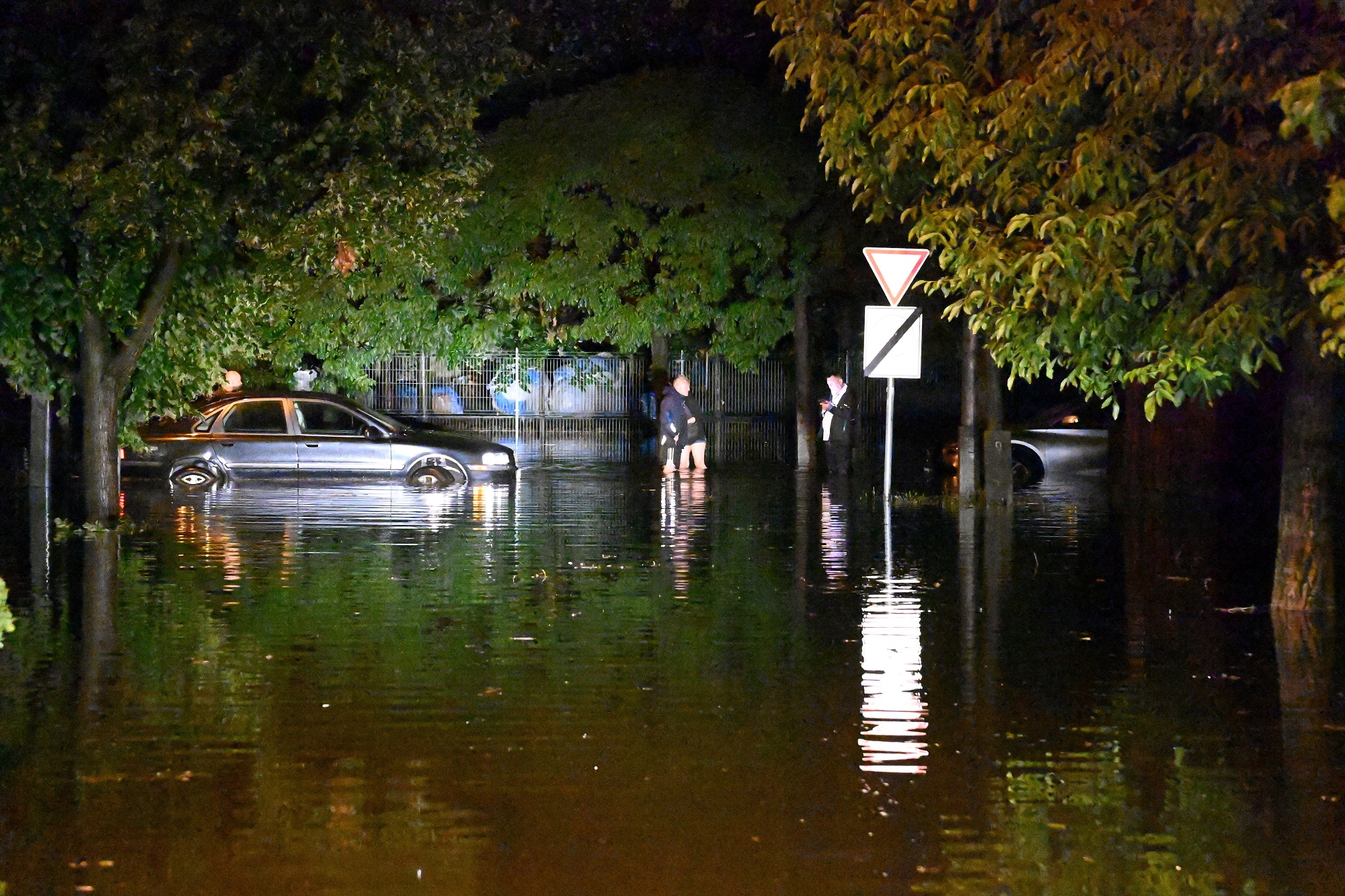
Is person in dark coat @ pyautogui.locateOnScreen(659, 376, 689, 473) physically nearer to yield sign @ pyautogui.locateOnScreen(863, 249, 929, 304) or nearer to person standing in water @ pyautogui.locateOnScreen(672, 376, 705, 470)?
person standing in water @ pyautogui.locateOnScreen(672, 376, 705, 470)

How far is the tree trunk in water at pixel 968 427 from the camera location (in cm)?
1925

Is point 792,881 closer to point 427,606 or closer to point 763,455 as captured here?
point 427,606

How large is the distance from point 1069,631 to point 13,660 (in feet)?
21.0

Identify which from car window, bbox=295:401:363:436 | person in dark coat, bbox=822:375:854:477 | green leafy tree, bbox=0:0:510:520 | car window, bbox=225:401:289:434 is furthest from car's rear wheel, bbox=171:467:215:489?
person in dark coat, bbox=822:375:854:477

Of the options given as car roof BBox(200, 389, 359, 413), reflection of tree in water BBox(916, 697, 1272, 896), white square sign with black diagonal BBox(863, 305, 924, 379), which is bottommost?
reflection of tree in water BBox(916, 697, 1272, 896)

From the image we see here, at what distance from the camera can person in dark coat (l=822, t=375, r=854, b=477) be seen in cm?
2591

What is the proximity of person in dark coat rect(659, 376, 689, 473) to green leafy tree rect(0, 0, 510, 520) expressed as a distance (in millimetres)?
10121

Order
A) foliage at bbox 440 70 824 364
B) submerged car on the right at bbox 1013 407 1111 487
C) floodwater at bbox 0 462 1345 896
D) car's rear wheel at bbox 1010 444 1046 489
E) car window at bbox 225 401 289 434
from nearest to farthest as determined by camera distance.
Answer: floodwater at bbox 0 462 1345 896 → car window at bbox 225 401 289 434 → submerged car on the right at bbox 1013 407 1111 487 → car's rear wheel at bbox 1010 444 1046 489 → foliage at bbox 440 70 824 364

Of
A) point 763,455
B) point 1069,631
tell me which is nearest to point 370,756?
point 1069,631

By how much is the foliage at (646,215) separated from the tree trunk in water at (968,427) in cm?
863

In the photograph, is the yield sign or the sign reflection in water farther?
the yield sign

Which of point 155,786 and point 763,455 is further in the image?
point 763,455

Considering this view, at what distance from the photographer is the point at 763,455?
34.1 meters

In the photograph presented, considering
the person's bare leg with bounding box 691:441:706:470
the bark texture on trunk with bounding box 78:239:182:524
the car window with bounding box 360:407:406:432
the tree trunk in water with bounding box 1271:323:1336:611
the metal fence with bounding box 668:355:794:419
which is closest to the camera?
the tree trunk in water with bounding box 1271:323:1336:611
